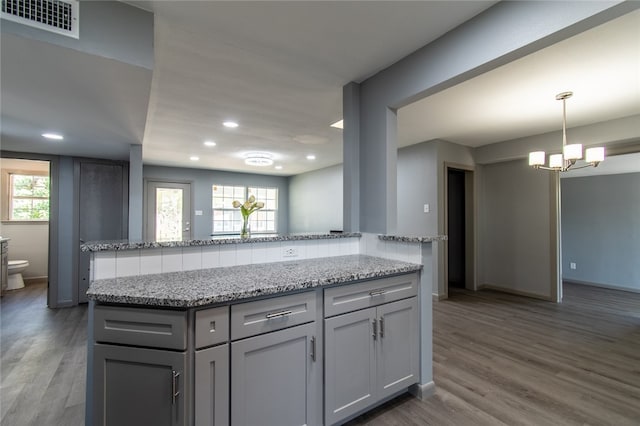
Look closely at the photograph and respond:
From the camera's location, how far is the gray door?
4.26 meters

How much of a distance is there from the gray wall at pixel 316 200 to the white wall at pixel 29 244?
535 cm

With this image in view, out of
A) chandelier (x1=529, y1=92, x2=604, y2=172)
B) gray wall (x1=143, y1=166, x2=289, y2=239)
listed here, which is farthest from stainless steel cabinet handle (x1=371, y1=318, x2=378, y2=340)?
gray wall (x1=143, y1=166, x2=289, y2=239)

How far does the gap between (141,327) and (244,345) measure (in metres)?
0.45

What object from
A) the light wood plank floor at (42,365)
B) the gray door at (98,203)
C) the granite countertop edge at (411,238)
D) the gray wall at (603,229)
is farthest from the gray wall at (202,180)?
the gray wall at (603,229)

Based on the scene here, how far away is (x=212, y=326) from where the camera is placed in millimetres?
1223

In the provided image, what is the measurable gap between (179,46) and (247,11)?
2.20ft

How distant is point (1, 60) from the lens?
61.2 inches

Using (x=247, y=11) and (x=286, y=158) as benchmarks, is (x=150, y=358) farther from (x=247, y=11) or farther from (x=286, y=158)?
(x=286, y=158)

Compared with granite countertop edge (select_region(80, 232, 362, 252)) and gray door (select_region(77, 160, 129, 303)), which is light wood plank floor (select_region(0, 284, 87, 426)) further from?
granite countertop edge (select_region(80, 232, 362, 252))

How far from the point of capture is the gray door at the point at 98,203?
14.0 ft

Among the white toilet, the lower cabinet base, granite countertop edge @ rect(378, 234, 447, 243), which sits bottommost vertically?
the lower cabinet base

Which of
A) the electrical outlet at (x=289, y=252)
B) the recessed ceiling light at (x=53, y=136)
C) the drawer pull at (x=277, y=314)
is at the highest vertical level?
the recessed ceiling light at (x=53, y=136)

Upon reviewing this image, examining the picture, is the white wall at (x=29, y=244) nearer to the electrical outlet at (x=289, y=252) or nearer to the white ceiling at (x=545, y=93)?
the electrical outlet at (x=289, y=252)

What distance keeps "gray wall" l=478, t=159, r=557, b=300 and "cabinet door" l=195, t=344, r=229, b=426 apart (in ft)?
15.9
